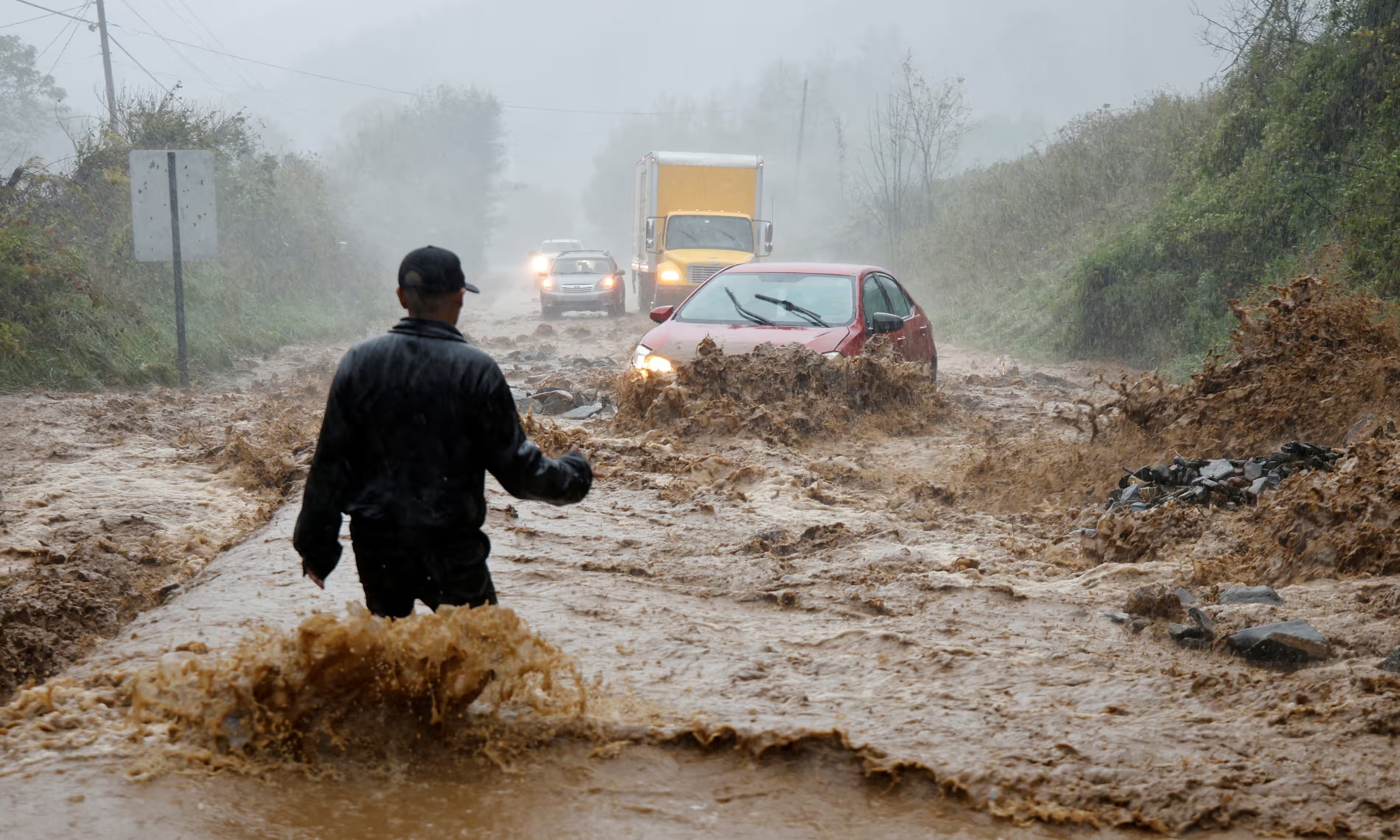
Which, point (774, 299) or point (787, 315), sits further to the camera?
point (774, 299)

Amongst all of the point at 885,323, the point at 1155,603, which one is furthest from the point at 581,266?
the point at 1155,603

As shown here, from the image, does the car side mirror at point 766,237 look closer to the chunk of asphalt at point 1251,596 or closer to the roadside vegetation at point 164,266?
the roadside vegetation at point 164,266

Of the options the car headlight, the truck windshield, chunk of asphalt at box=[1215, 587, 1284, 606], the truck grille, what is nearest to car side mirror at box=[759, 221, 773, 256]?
the truck windshield

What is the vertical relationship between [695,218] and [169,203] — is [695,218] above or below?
above

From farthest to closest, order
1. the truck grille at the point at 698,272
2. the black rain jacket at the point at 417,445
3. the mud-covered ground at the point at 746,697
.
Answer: the truck grille at the point at 698,272 < the mud-covered ground at the point at 746,697 < the black rain jacket at the point at 417,445

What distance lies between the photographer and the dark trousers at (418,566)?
336 cm

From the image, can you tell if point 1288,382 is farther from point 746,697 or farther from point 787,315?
point 746,697

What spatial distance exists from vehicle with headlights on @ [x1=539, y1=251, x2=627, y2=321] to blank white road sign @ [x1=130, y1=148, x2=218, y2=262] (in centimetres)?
1361

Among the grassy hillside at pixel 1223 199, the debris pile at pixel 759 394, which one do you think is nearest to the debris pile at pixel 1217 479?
the debris pile at pixel 759 394

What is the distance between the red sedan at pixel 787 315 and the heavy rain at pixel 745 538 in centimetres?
6

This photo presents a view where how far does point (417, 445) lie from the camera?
3.30 meters

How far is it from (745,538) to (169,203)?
1049 cm

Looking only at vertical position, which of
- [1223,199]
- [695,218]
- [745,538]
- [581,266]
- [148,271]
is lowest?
[745,538]

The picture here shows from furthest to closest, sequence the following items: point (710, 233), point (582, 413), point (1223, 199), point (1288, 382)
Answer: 1. point (710, 233)
2. point (1223, 199)
3. point (582, 413)
4. point (1288, 382)
